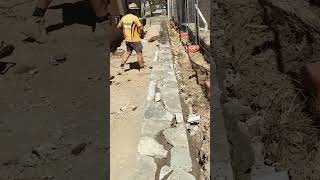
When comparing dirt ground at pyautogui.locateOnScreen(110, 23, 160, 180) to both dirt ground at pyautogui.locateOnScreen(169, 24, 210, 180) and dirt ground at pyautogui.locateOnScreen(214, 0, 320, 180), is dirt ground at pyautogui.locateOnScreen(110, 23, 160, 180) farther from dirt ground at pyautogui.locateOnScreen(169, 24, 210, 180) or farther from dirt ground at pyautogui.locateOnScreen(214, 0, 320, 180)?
dirt ground at pyautogui.locateOnScreen(214, 0, 320, 180)

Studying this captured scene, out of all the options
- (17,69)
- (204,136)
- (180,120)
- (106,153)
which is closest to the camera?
(106,153)

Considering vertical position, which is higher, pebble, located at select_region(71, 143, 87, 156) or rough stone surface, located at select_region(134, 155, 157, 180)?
rough stone surface, located at select_region(134, 155, 157, 180)

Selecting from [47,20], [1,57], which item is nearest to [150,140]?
[1,57]

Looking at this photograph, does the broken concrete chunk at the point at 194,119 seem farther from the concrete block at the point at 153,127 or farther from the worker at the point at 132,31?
the worker at the point at 132,31

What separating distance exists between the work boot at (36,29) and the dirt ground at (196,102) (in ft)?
7.13

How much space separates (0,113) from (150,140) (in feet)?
5.67

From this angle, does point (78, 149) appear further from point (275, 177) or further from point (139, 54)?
point (139, 54)

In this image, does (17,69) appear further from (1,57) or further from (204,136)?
(204,136)

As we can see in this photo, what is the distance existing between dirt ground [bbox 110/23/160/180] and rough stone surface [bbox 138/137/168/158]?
0.29ft

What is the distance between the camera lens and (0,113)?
14.4 feet

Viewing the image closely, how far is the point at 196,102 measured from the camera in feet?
16.7

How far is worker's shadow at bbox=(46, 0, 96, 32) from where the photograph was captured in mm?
6652

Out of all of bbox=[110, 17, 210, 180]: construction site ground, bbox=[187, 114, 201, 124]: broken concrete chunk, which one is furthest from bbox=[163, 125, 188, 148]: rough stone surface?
bbox=[187, 114, 201, 124]: broken concrete chunk

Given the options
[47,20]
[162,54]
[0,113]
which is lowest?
[162,54]
